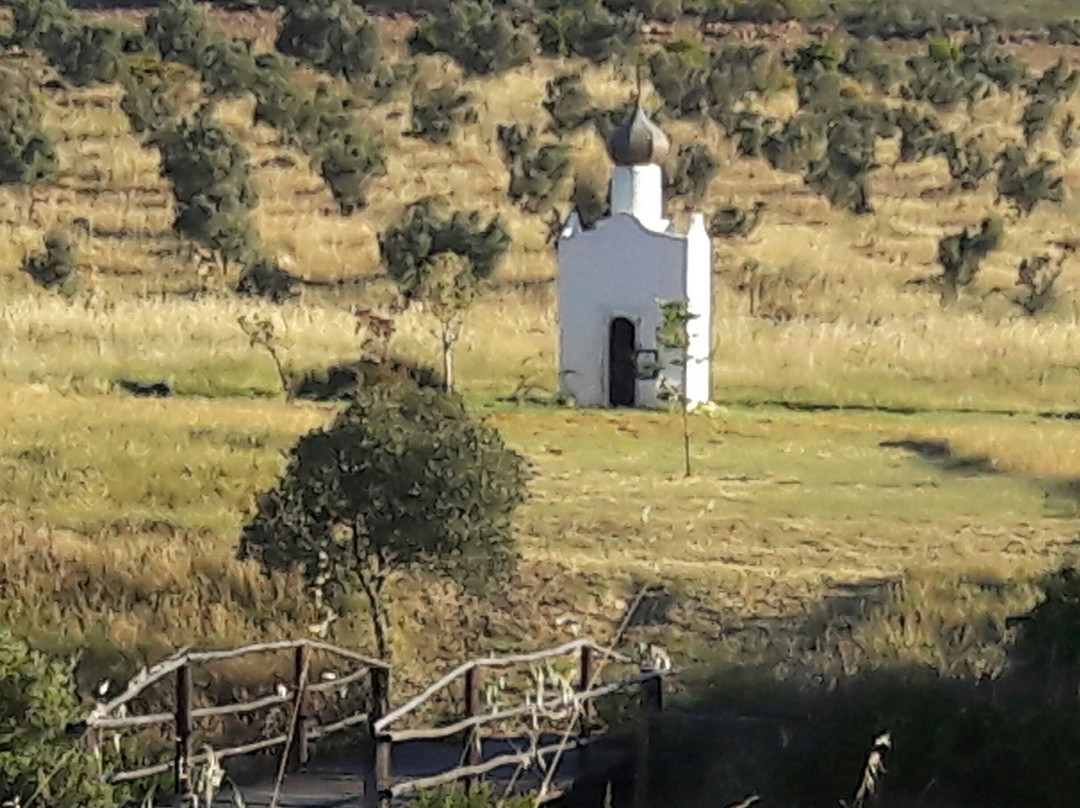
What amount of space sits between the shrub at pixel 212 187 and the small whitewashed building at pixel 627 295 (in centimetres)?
848

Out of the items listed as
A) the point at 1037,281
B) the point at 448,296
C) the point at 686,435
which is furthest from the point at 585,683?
the point at 1037,281

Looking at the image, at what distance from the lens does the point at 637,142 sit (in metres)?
26.4

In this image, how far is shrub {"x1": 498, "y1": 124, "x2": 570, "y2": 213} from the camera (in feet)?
128

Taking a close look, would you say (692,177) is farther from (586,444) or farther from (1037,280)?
(586,444)

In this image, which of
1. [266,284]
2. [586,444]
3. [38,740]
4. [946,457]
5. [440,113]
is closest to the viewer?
[38,740]

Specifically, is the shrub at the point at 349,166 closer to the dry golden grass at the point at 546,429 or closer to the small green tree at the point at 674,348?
the dry golden grass at the point at 546,429

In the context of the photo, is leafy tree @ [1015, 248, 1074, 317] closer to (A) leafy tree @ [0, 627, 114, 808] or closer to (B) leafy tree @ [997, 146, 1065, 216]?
(B) leafy tree @ [997, 146, 1065, 216]

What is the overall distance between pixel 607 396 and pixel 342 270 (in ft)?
29.8

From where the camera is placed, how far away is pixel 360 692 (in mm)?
13414

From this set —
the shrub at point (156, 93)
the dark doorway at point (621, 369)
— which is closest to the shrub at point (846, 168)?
the shrub at point (156, 93)

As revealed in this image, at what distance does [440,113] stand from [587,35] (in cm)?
1055

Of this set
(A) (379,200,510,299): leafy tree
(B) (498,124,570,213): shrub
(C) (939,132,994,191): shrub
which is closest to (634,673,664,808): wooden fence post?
(A) (379,200,510,299): leafy tree

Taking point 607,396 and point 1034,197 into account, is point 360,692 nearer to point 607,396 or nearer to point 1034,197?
point 607,396

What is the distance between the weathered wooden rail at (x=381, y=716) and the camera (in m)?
8.27
